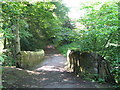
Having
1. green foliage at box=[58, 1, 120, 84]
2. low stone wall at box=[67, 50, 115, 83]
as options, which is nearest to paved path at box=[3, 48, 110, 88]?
low stone wall at box=[67, 50, 115, 83]

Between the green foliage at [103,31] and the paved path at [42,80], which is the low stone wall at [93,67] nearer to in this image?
the green foliage at [103,31]

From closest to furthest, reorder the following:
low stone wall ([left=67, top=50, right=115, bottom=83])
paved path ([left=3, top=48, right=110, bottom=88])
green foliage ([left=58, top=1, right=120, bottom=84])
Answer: green foliage ([left=58, top=1, right=120, bottom=84]), paved path ([left=3, top=48, right=110, bottom=88]), low stone wall ([left=67, top=50, right=115, bottom=83])

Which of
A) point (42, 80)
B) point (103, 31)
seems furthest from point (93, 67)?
point (42, 80)

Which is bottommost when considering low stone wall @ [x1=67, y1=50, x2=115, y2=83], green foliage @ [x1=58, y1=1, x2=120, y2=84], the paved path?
the paved path

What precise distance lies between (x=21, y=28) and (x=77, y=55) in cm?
687

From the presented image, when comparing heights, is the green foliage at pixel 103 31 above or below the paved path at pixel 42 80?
above

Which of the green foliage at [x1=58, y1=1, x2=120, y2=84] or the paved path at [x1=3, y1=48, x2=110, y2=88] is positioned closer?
the green foliage at [x1=58, y1=1, x2=120, y2=84]

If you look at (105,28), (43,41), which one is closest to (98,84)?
(105,28)

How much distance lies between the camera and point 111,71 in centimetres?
457

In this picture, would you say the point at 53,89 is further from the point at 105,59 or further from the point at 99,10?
the point at 99,10

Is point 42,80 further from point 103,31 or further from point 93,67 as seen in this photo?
point 103,31

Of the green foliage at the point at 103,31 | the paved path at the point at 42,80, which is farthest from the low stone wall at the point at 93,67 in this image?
the paved path at the point at 42,80

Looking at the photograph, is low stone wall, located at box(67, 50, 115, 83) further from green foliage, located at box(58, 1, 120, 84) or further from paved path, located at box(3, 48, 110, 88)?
paved path, located at box(3, 48, 110, 88)

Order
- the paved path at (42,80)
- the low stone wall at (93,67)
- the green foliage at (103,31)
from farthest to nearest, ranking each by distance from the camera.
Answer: the low stone wall at (93,67), the paved path at (42,80), the green foliage at (103,31)
